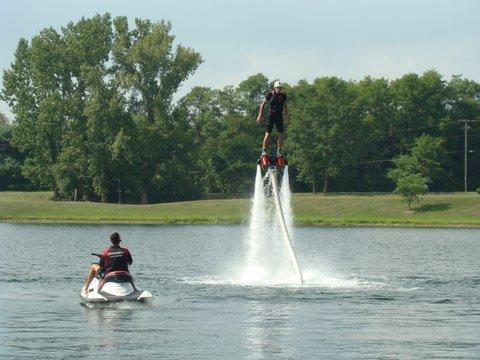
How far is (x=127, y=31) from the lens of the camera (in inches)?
5290

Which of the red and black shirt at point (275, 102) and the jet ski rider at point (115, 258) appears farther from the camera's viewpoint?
the jet ski rider at point (115, 258)

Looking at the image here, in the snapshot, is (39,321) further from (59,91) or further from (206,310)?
(59,91)

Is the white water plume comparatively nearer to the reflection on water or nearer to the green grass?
the reflection on water

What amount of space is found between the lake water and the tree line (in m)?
63.3

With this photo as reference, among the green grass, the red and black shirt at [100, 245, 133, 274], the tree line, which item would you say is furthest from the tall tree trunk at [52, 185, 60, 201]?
the red and black shirt at [100, 245, 133, 274]

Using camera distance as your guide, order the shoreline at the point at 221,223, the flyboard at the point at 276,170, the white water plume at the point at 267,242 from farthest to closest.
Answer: the shoreline at the point at 221,223 < the white water plume at the point at 267,242 < the flyboard at the point at 276,170

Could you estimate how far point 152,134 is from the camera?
433 feet

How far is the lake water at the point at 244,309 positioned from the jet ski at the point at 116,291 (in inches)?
14.0


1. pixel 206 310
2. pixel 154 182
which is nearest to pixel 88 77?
pixel 154 182

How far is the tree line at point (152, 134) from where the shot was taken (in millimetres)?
131875

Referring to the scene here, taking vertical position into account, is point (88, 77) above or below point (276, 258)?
above

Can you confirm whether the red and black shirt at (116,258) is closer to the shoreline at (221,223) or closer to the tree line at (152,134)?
the shoreline at (221,223)

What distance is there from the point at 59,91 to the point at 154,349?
109193 mm

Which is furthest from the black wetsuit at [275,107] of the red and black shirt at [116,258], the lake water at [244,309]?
the red and black shirt at [116,258]
